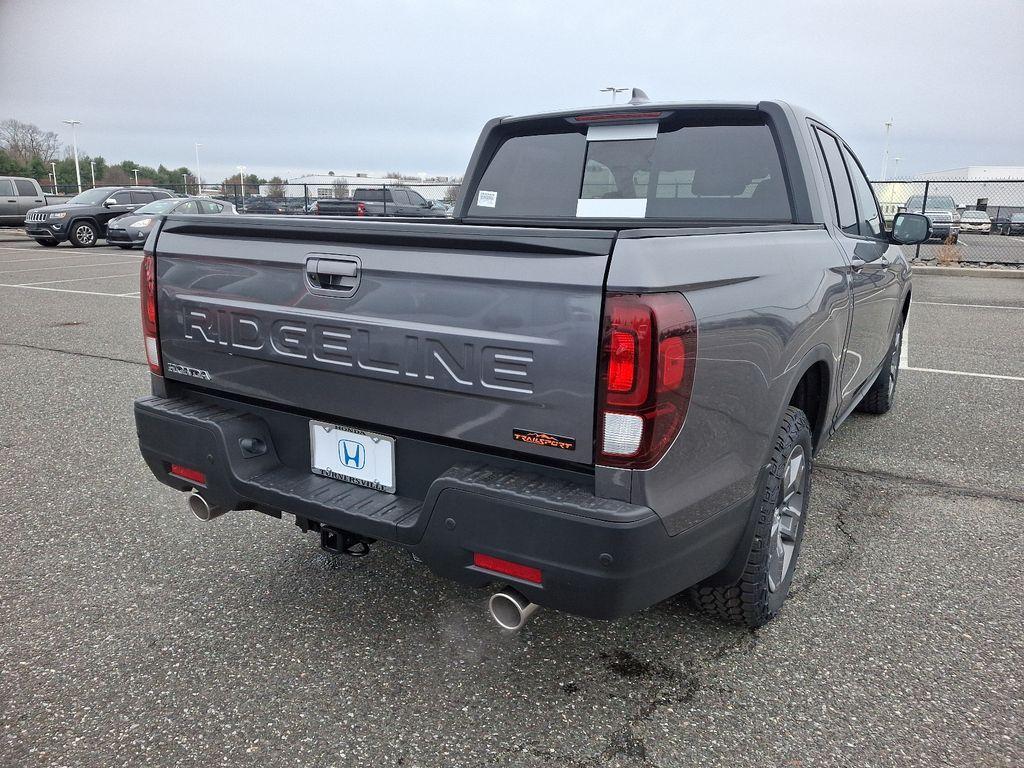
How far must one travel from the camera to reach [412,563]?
331 centimetres

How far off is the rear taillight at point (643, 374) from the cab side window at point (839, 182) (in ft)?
6.71

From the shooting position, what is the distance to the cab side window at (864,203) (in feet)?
13.7

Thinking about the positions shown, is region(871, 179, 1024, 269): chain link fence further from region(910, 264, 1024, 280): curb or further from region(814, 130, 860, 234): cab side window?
region(814, 130, 860, 234): cab side window

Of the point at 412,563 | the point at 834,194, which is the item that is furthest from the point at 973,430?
the point at 412,563

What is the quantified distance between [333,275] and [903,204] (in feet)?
87.2

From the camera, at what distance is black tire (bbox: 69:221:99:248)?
2173 cm

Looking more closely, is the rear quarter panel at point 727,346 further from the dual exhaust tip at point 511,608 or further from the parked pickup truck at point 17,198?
the parked pickup truck at point 17,198

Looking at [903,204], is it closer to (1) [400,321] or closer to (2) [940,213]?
(2) [940,213]

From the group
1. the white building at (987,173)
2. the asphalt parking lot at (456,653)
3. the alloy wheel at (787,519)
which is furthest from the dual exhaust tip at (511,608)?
the white building at (987,173)

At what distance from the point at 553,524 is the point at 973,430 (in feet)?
14.7

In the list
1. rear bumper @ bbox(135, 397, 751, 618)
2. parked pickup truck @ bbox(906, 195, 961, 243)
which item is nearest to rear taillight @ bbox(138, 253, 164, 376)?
rear bumper @ bbox(135, 397, 751, 618)

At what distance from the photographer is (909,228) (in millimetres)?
4152

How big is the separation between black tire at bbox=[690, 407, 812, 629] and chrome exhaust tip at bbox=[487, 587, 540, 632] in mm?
812

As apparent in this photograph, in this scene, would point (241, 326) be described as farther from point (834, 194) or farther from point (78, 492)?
point (834, 194)
